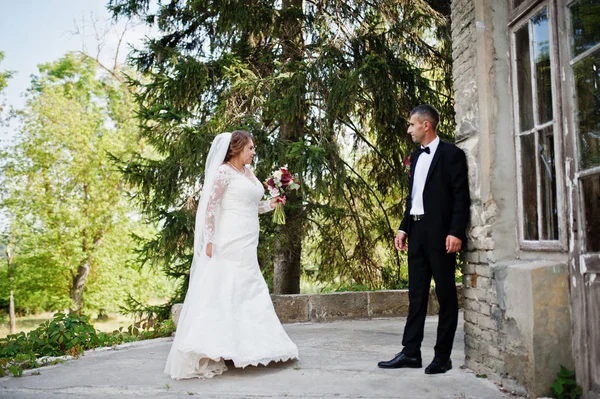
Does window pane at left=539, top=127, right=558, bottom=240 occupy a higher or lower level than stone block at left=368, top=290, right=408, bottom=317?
higher

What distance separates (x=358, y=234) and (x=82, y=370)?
5185 millimetres

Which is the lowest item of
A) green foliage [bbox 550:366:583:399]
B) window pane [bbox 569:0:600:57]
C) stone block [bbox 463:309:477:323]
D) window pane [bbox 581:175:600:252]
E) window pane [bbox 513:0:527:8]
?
green foliage [bbox 550:366:583:399]

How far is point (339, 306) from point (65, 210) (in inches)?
557

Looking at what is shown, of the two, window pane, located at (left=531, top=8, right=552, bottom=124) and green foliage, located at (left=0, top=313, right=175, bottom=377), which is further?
green foliage, located at (left=0, top=313, right=175, bottom=377)

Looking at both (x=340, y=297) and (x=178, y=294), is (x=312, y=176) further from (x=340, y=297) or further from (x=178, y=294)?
(x=178, y=294)

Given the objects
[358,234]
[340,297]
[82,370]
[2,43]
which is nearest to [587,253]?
[82,370]

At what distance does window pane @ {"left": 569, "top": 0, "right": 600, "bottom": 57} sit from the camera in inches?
112

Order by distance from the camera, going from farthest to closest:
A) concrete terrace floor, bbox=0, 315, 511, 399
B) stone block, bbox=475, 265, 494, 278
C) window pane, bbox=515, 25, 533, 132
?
stone block, bbox=475, 265, 494, 278
window pane, bbox=515, 25, 533, 132
concrete terrace floor, bbox=0, 315, 511, 399

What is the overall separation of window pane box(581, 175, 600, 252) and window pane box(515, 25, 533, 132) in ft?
2.54

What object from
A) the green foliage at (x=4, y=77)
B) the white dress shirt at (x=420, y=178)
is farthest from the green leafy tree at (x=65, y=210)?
the white dress shirt at (x=420, y=178)

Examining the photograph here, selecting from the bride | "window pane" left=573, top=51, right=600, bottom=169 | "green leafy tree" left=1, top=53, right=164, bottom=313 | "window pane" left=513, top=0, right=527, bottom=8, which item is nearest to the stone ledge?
the bride

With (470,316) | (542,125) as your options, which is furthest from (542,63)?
(470,316)

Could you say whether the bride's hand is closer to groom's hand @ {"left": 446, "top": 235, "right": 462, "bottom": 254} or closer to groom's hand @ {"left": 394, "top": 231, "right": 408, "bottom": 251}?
groom's hand @ {"left": 394, "top": 231, "right": 408, "bottom": 251}

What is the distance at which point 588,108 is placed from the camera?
9.57 feet
